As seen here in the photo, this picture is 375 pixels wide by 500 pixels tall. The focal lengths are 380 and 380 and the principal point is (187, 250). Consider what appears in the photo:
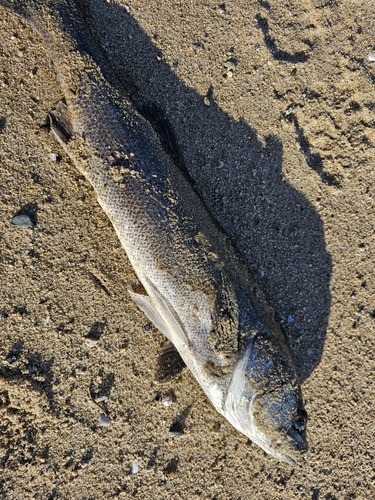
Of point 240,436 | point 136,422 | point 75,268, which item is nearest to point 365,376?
point 240,436

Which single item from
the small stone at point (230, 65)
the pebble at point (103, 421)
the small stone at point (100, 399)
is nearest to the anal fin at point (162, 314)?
the small stone at point (100, 399)

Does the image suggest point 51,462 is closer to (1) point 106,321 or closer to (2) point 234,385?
Result: (1) point 106,321

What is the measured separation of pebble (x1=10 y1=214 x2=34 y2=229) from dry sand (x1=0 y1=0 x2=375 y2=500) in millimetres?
99

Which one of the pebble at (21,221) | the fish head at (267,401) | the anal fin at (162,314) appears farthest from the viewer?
the pebble at (21,221)

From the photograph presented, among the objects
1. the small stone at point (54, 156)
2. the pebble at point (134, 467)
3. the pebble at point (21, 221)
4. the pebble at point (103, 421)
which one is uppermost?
the small stone at point (54, 156)

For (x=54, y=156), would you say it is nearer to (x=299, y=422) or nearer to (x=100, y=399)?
(x=100, y=399)

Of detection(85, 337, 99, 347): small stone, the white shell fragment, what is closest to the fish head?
the white shell fragment

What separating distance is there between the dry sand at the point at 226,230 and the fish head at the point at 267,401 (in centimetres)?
66

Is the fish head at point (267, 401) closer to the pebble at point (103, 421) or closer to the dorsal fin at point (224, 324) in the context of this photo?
the dorsal fin at point (224, 324)

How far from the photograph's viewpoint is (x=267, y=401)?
326cm

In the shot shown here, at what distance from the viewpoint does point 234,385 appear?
3328 millimetres

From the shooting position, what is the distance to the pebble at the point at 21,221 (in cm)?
376

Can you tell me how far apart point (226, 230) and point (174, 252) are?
84 centimetres

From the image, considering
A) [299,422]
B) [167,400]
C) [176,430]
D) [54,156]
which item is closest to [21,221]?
[54,156]
